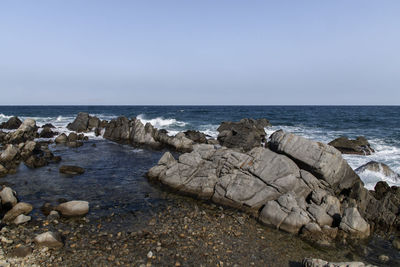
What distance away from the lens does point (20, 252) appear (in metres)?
9.91

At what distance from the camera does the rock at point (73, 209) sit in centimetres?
1405

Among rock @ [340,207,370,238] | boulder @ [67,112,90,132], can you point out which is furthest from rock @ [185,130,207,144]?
rock @ [340,207,370,238]

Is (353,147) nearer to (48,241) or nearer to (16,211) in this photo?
(48,241)

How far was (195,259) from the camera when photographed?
34.1ft

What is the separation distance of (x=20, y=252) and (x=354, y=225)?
1554 cm

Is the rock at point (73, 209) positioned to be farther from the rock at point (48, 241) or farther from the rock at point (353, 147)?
the rock at point (353, 147)

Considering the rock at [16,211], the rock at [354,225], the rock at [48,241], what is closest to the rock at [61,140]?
the rock at [16,211]

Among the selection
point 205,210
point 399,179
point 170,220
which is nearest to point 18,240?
point 170,220

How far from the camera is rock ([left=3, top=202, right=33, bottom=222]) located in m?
13.1

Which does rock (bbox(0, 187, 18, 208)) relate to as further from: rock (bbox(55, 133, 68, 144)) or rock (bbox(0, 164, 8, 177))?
rock (bbox(55, 133, 68, 144))

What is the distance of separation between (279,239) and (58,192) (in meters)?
15.0

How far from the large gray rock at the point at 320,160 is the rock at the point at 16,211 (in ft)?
53.2

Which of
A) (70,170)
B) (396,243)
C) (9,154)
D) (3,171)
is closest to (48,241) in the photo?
(70,170)

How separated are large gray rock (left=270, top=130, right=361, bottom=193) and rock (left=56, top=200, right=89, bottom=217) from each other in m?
13.2
